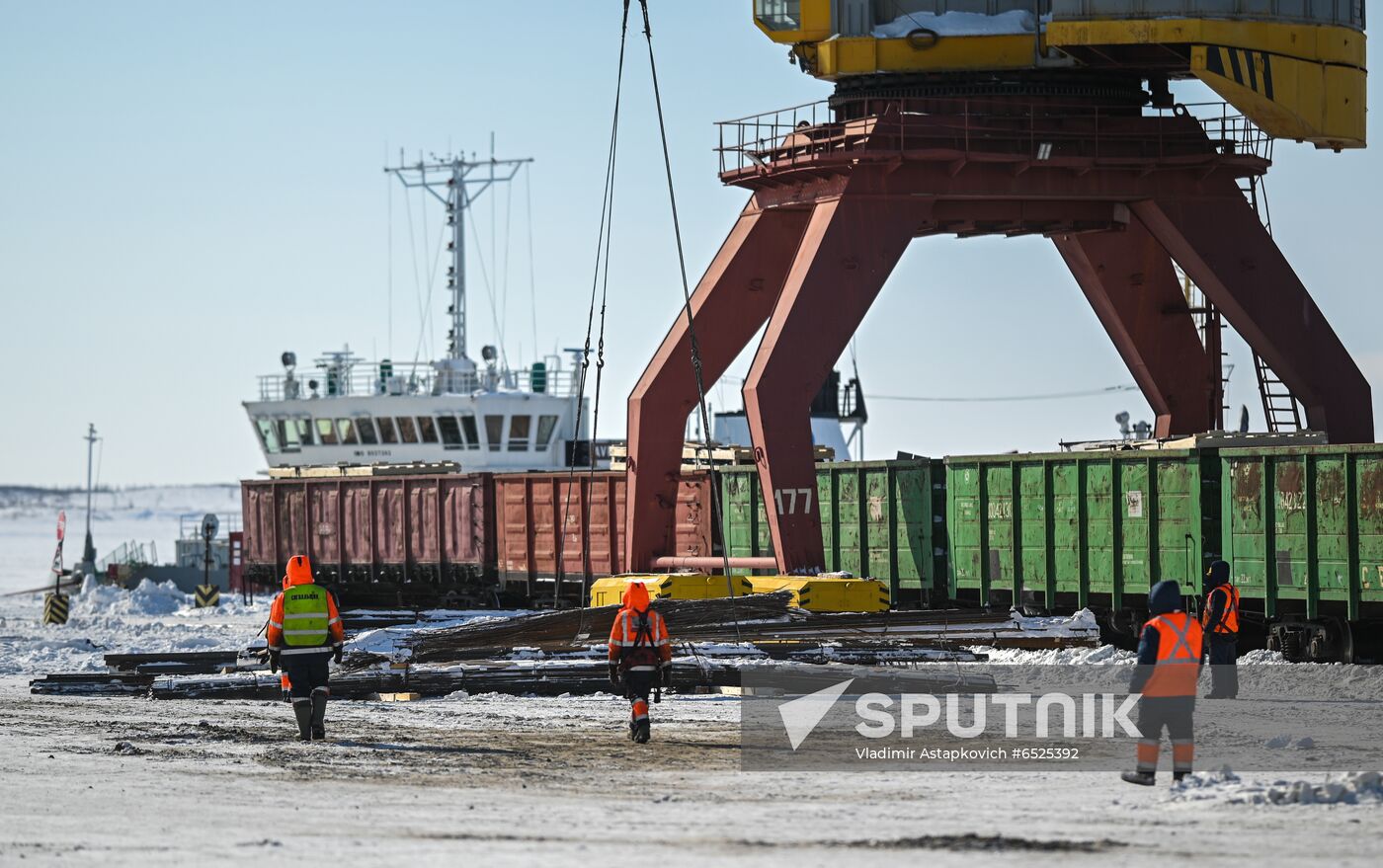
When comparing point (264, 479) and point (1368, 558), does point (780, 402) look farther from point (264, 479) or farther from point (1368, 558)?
point (264, 479)

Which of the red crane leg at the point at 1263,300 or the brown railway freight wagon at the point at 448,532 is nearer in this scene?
the red crane leg at the point at 1263,300

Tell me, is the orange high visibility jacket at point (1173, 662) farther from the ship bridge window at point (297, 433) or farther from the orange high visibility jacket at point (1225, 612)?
the ship bridge window at point (297, 433)

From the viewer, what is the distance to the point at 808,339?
26.5m

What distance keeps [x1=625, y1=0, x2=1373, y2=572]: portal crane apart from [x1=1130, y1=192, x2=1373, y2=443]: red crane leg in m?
0.03

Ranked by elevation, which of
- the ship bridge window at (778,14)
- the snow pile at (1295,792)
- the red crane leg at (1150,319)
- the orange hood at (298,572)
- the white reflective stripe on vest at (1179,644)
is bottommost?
the snow pile at (1295,792)

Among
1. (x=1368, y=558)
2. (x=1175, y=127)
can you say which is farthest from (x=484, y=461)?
(x=1368, y=558)

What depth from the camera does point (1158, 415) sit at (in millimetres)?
31688

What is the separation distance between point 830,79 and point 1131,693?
503 inches

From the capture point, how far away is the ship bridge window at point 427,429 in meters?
47.9

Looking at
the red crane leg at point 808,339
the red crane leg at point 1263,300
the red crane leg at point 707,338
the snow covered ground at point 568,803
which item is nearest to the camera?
the snow covered ground at point 568,803

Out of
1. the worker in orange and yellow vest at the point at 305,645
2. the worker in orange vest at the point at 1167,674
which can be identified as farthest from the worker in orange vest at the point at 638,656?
the worker in orange vest at the point at 1167,674

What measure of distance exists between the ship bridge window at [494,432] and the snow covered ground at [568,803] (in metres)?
29.0

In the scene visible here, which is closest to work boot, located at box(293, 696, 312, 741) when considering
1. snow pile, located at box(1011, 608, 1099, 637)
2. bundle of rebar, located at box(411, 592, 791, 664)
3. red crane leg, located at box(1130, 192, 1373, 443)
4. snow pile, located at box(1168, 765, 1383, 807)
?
bundle of rebar, located at box(411, 592, 791, 664)
